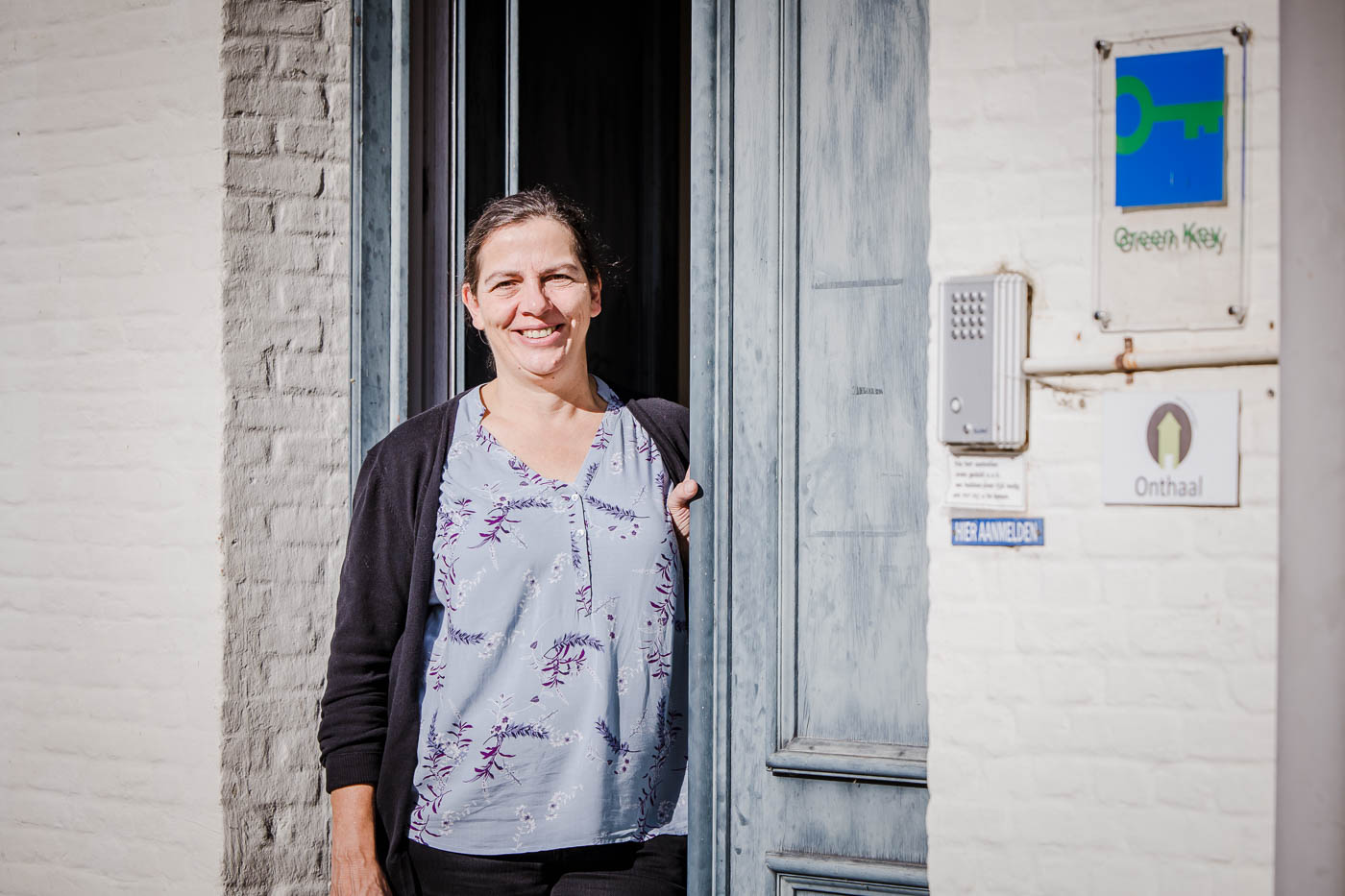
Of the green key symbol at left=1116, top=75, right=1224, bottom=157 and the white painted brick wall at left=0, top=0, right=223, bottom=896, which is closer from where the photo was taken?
the green key symbol at left=1116, top=75, right=1224, bottom=157

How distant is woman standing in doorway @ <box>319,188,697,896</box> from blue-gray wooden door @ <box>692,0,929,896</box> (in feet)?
0.40

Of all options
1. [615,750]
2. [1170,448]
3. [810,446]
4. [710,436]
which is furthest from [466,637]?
[1170,448]

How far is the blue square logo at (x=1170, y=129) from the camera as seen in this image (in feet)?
Answer: 5.91

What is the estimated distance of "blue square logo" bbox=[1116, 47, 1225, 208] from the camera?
1803 millimetres

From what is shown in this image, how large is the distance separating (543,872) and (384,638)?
1.75 ft

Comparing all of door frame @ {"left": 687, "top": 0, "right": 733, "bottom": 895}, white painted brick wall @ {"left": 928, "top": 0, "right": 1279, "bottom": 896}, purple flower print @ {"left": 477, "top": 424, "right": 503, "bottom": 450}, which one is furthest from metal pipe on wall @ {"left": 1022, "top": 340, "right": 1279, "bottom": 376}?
purple flower print @ {"left": 477, "top": 424, "right": 503, "bottom": 450}

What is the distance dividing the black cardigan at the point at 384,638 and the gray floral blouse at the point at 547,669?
0.04 meters

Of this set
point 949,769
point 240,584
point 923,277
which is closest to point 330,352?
point 240,584

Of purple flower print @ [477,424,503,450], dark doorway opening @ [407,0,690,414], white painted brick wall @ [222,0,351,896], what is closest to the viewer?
purple flower print @ [477,424,503,450]

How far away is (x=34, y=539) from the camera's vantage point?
2.61 metres

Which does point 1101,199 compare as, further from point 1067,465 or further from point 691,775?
point 691,775

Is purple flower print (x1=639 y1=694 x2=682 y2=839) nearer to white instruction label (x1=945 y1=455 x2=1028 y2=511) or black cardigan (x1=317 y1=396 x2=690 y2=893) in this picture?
black cardigan (x1=317 y1=396 x2=690 y2=893)

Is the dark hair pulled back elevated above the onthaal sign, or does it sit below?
above

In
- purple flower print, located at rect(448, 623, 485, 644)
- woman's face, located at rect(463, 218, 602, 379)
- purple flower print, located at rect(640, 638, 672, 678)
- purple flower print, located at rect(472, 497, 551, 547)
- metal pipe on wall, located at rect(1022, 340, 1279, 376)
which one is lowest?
purple flower print, located at rect(640, 638, 672, 678)
